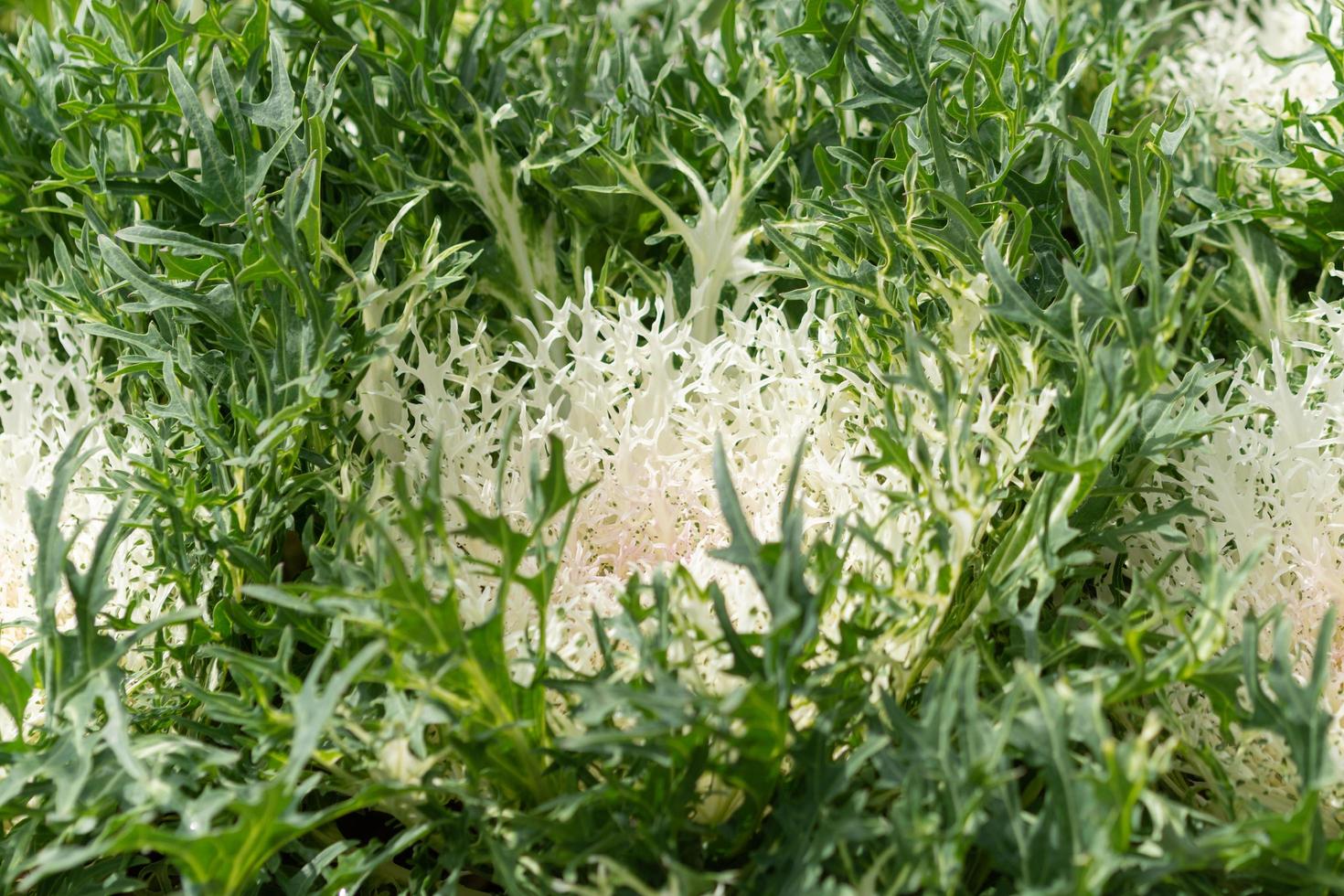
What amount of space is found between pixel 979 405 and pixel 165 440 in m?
0.32

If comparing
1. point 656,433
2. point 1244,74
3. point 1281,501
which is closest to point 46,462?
point 656,433

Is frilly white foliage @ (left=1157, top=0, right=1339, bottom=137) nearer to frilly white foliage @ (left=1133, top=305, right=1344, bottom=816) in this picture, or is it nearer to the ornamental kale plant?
the ornamental kale plant

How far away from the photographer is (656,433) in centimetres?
50

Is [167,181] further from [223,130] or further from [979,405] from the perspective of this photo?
[979,405]

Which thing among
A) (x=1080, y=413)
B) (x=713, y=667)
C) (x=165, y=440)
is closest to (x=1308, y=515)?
(x=1080, y=413)

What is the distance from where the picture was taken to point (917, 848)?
32 centimetres

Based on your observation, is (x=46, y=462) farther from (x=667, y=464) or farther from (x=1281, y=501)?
(x=1281, y=501)

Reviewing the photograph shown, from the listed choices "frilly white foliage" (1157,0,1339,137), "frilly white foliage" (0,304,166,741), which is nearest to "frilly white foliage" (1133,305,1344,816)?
"frilly white foliage" (1157,0,1339,137)

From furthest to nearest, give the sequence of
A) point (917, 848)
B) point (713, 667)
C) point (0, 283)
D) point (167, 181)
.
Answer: point (0, 283) → point (167, 181) → point (713, 667) → point (917, 848)

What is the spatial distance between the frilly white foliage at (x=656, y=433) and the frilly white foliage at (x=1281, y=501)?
87 mm

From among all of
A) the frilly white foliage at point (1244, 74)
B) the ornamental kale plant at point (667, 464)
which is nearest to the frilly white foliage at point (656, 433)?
the ornamental kale plant at point (667, 464)

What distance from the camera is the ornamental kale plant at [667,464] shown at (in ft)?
1.13

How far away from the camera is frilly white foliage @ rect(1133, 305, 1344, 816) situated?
0.45 meters

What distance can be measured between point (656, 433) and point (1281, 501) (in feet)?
0.83
